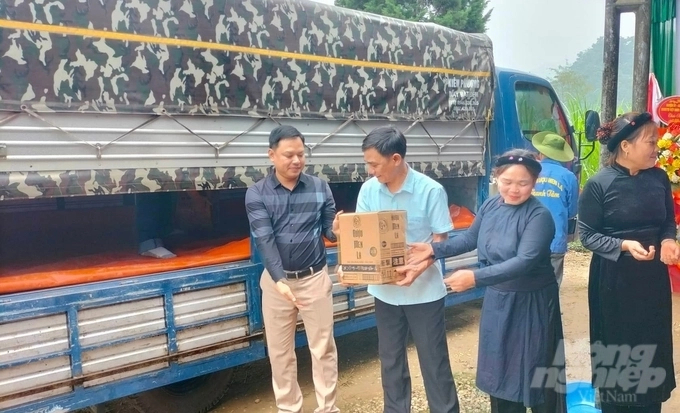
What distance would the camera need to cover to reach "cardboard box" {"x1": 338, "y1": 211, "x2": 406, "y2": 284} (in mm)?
2326

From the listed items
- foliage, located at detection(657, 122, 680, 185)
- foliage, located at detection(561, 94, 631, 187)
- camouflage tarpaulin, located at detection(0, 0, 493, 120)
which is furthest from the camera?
foliage, located at detection(561, 94, 631, 187)

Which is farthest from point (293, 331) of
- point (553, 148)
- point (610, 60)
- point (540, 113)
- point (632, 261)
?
point (610, 60)

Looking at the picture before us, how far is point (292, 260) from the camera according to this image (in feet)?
9.86

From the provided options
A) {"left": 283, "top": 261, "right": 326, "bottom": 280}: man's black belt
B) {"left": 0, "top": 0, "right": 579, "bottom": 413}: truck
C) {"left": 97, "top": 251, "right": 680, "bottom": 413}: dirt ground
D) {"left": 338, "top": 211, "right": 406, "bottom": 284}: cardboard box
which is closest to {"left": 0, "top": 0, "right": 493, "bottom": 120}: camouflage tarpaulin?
{"left": 0, "top": 0, "right": 579, "bottom": 413}: truck

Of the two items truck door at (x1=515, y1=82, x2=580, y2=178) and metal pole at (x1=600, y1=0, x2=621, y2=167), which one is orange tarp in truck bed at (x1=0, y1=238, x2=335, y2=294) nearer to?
truck door at (x1=515, y1=82, x2=580, y2=178)

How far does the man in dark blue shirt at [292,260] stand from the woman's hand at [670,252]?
5.43 feet

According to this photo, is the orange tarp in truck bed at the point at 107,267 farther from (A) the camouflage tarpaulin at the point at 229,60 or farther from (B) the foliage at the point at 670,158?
(B) the foliage at the point at 670,158

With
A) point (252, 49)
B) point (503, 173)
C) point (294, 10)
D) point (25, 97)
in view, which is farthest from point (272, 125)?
point (503, 173)

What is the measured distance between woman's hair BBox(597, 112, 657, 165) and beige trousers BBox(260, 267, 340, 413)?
161 cm

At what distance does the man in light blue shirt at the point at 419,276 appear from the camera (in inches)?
102

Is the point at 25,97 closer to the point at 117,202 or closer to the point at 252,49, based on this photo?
the point at 252,49

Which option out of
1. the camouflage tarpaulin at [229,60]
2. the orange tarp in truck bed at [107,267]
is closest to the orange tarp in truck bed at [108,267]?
the orange tarp in truck bed at [107,267]

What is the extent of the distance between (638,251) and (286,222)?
169 centimetres

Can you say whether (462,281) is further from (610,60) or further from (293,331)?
(610,60)
